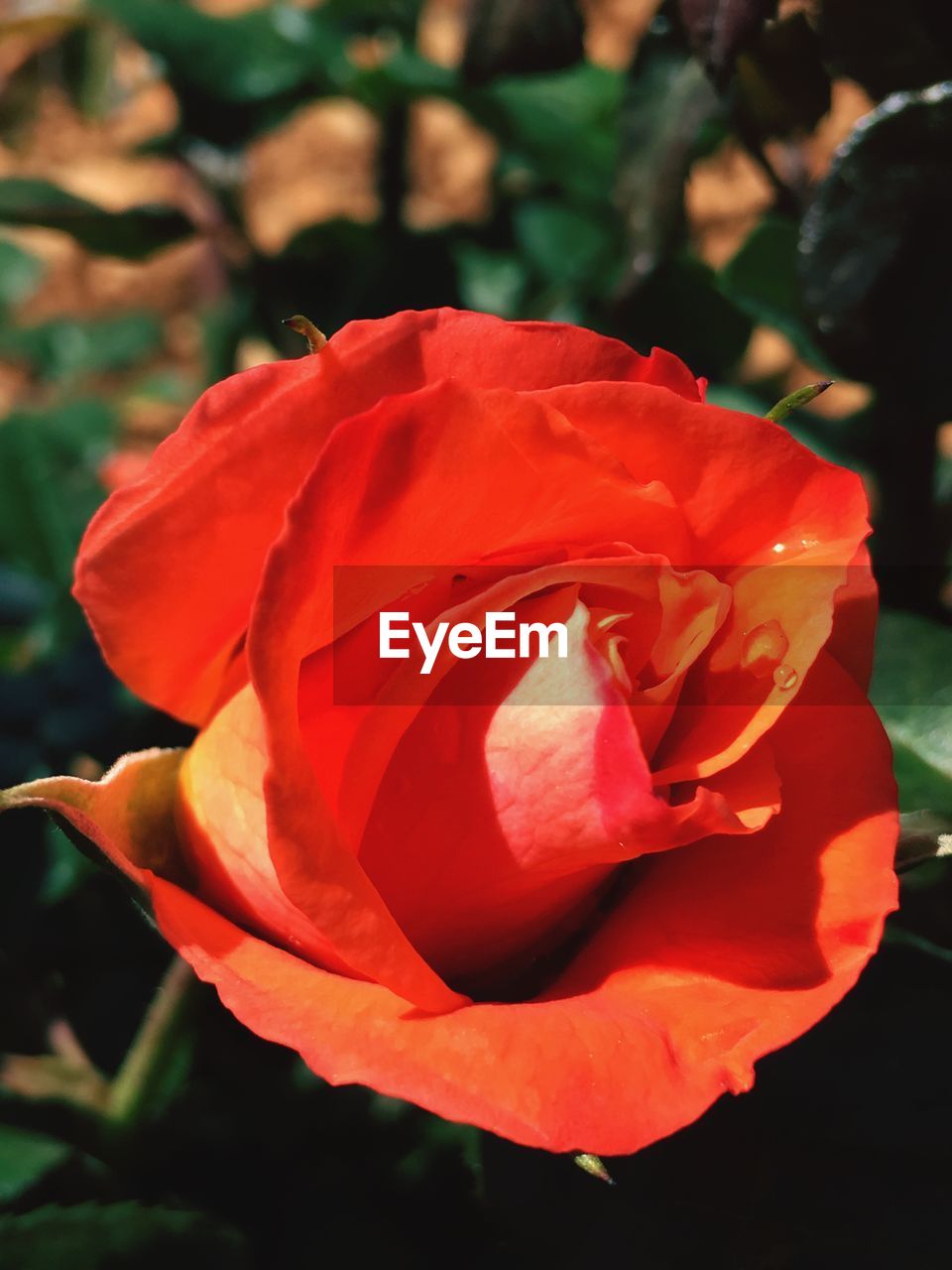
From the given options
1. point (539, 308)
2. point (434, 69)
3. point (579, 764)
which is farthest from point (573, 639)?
point (434, 69)

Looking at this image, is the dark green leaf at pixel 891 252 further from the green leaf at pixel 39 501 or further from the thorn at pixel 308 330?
the green leaf at pixel 39 501

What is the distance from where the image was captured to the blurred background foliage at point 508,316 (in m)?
A: 0.51

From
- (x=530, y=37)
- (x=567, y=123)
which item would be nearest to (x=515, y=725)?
(x=530, y=37)

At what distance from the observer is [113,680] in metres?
0.82

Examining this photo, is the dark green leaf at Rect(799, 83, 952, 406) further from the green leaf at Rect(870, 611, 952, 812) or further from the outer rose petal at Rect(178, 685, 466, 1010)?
the outer rose petal at Rect(178, 685, 466, 1010)

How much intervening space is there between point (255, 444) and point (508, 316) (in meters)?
0.85

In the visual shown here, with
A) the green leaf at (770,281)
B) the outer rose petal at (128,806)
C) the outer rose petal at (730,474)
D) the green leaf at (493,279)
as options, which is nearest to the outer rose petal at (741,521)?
the outer rose petal at (730,474)

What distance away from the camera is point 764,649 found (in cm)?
39

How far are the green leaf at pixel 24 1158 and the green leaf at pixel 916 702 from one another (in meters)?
0.43

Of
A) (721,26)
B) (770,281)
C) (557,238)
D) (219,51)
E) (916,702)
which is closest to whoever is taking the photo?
(721,26)

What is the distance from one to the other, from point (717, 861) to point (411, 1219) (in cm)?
40

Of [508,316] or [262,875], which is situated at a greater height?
[262,875]

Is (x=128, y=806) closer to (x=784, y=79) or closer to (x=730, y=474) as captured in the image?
(x=730, y=474)

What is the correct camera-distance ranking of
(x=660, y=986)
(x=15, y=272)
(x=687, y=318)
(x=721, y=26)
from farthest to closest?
(x=15, y=272)
(x=687, y=318)
(x=721, y=26)
(x=660, y=986)
